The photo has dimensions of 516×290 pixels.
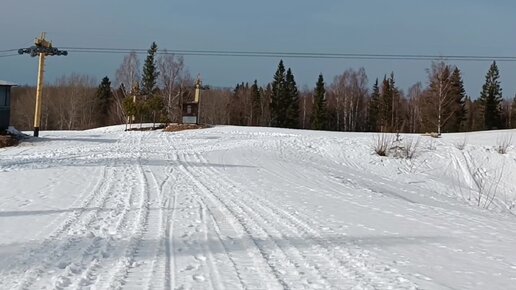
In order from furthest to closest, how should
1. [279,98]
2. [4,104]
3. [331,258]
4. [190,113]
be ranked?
[279,98] < [190,113] < [4,104] < [331,258]

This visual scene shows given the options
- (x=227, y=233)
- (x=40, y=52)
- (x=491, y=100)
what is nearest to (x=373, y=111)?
(x=491, y=100)

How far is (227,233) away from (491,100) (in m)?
73.6

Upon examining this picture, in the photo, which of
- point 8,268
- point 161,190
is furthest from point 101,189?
point 8,268

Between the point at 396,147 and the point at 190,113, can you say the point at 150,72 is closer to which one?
the point at 190,113

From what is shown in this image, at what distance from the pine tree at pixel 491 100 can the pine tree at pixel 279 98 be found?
28343 mm

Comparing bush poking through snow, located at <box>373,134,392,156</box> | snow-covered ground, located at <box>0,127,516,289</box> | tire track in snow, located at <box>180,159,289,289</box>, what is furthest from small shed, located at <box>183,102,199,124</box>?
tire track in snow, located at <box>180,159,289,289</box>

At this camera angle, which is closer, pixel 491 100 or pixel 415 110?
pixel 491 100

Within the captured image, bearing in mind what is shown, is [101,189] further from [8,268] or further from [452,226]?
[452,226]

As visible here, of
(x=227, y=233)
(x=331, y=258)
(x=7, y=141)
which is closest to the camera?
(x=331, y=258)

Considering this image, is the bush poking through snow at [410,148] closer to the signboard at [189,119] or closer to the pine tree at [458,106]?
the signboard at [189,119]

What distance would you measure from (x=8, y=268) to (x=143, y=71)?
7355 cm

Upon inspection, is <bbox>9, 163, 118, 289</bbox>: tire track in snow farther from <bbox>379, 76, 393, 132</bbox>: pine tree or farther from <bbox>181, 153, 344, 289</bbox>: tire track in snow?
<bbox>379, 76, 393, 132</bbox>: pine tree

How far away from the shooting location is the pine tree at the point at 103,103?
8712 cm

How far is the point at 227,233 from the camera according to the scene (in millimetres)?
7473
